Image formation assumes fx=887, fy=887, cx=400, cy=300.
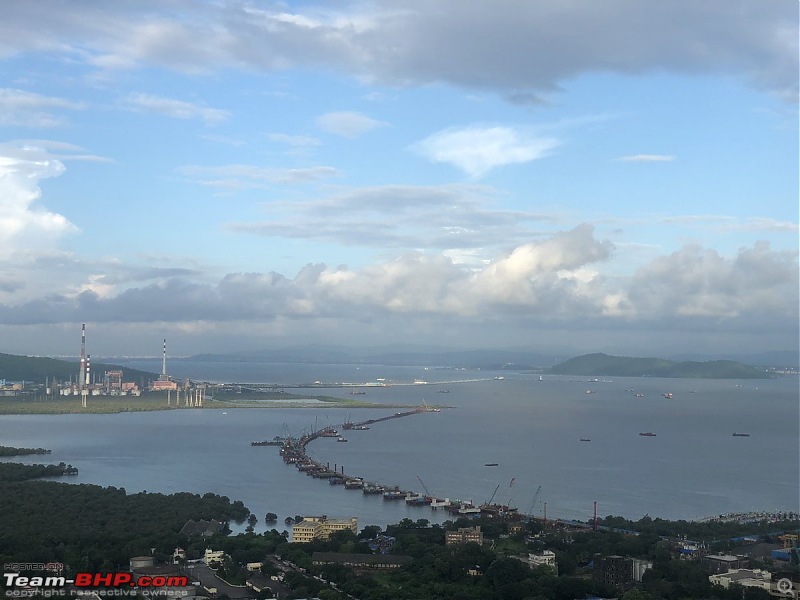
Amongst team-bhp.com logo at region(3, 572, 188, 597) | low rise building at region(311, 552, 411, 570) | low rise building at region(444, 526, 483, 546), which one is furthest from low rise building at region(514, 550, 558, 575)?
team-bhp.com logo at region(3, 572, 188, 597)

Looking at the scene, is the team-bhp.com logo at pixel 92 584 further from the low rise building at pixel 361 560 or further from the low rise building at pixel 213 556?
the low rise building at pixel 361 560

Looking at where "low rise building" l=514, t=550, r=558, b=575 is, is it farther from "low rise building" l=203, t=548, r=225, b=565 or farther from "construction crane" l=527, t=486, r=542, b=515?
"construction crane" l=527, t=486, r=542, b=515

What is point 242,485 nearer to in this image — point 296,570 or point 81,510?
point 81,510

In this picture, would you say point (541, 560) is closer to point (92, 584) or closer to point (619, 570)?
point (619, 570)

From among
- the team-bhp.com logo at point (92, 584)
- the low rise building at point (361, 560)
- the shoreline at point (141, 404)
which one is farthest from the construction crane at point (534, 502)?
the shoreline at point (141, 404)

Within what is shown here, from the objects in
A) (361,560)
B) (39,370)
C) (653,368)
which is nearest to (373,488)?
(361,560)

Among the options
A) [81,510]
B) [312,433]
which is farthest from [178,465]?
[312,433]
